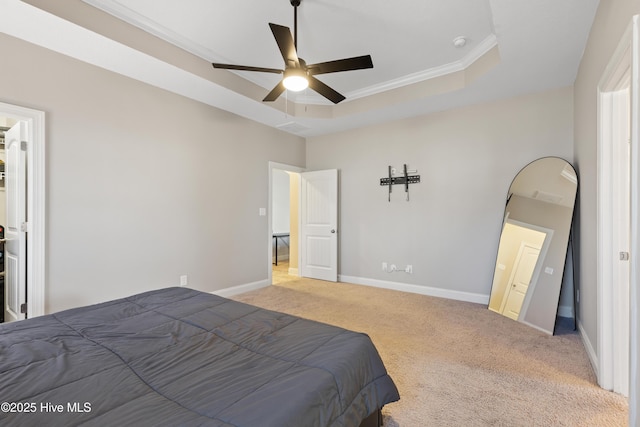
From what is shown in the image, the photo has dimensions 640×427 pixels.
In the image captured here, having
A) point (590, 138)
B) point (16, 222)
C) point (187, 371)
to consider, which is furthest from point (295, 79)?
point (16, 222)

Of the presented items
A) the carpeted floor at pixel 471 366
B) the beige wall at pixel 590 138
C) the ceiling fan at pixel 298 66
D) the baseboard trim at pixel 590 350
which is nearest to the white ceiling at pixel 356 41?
the beige wall at pixel 590 138

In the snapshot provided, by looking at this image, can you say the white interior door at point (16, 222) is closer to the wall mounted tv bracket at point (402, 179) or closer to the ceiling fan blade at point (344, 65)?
the ceiling fan blade at point (344, 65)

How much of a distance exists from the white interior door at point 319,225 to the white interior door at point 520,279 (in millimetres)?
2646

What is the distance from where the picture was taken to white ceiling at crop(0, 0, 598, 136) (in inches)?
96.0

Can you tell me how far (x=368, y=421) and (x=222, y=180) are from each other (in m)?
3.62

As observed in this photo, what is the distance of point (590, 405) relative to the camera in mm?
1846

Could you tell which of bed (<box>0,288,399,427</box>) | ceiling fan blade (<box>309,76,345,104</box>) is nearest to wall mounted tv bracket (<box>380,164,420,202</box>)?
ceiling fan blade (<box>309,76,345,104</box>)

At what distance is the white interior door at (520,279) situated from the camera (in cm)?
329

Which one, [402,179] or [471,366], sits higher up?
[402,179]

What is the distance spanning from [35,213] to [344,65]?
302 cm

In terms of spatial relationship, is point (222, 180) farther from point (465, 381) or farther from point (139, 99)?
point (465, 381)

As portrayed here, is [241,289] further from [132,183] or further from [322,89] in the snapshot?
[322,89]

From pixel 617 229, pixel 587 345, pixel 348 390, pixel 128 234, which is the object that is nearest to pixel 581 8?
pixel 617 229

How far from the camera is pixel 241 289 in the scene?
4500mm
